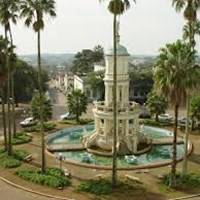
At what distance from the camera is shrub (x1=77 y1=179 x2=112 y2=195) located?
35.1 metres

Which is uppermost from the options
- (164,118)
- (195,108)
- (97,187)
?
(195,108)

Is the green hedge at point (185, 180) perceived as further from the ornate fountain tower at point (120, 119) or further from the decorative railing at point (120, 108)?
the decorative railing at point (120, 108)

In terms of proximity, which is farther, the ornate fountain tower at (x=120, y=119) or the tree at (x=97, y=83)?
the tree at (x=97, y=83)

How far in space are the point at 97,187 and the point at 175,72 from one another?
37.3 ft

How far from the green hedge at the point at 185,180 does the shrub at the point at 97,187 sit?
5196mm


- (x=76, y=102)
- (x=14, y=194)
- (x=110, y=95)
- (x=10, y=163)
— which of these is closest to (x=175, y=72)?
(x=14, y=194)

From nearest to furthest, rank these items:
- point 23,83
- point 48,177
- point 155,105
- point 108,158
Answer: point 48,177 → point 108,158 → point 155,105 → point 23,83

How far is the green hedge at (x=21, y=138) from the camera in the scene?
52.3 m

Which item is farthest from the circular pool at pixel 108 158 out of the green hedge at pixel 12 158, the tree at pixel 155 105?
the tree at pixel 155 105

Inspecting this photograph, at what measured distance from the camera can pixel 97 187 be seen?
35688mm

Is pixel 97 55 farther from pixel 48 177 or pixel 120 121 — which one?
pixel 48 177

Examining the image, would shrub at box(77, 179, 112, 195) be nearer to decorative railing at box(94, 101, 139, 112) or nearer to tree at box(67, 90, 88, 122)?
decorative railing at box(94, 101, 139, 112)

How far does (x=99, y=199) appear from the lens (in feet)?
111

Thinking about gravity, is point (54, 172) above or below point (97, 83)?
below
